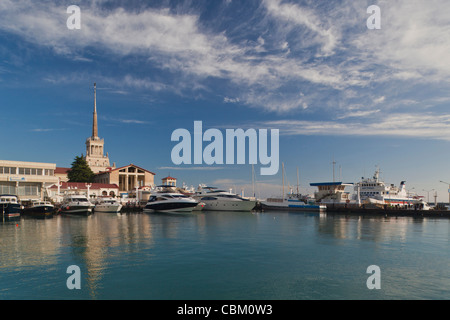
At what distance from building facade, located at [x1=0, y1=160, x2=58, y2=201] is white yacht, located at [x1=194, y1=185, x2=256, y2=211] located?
4220 cm

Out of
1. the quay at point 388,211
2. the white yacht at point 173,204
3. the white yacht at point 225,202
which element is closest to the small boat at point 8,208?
the white yacht at point 173,204

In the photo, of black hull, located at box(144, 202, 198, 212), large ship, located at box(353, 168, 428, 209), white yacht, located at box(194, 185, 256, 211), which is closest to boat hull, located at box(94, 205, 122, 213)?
black hull, located at box(144, 202, 198, 212)

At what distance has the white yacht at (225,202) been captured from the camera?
89188 millimetres

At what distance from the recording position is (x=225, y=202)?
89.9 meters

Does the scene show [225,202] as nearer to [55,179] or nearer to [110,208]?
[110,208]

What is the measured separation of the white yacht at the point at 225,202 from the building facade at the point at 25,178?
42.2 m

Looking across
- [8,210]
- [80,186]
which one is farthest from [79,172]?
[8,210]

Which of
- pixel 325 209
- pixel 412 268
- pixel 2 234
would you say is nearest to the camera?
pixel 412 268

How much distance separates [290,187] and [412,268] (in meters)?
102

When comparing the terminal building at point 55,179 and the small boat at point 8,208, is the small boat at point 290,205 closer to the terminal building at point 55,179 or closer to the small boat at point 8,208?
the terminal building at point 55,179

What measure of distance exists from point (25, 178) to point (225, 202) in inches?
2050

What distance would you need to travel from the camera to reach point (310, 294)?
14.9 metres
